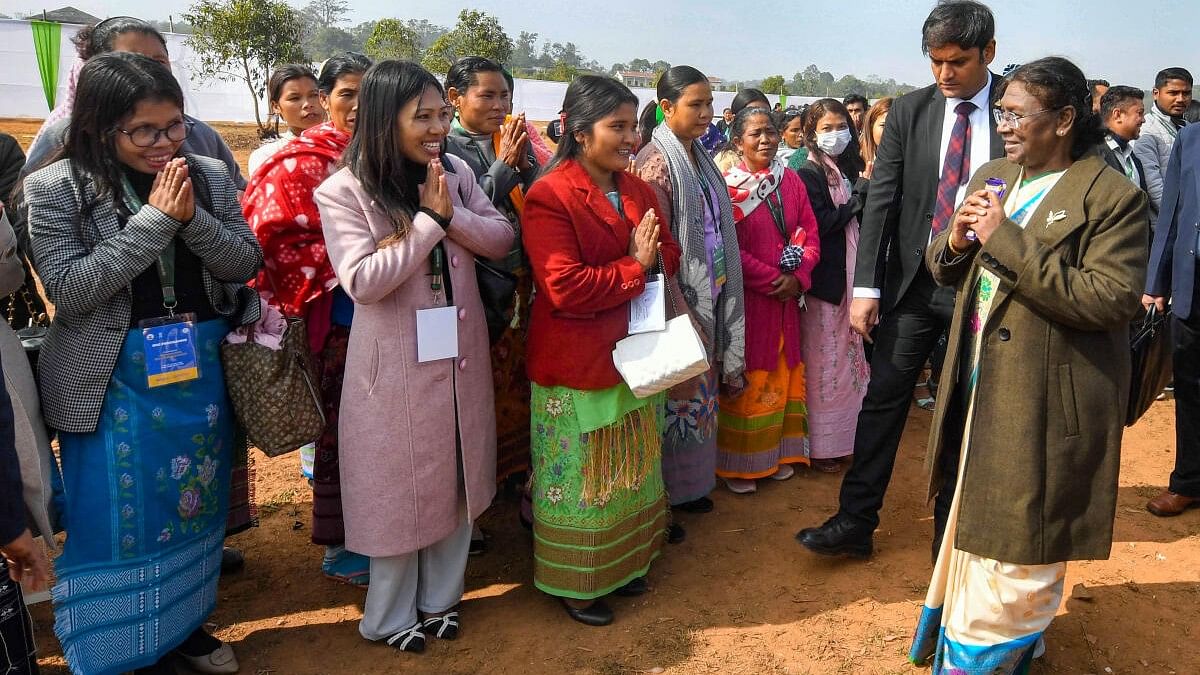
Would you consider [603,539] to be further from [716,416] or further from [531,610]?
[716,416]

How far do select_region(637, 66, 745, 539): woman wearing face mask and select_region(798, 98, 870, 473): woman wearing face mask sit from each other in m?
0.75

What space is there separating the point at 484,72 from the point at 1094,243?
245 centimetres

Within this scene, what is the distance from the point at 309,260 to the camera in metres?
2.85

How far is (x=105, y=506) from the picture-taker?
2.34 meters

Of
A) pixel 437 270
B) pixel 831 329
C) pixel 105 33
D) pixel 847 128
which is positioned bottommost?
pixel 831 329

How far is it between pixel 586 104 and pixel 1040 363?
1632 mm

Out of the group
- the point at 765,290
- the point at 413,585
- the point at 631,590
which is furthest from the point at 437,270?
the point at 765,290

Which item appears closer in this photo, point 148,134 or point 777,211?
point 148,134

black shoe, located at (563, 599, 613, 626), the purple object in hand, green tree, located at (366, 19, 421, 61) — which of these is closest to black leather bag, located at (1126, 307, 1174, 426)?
the purple object in hand

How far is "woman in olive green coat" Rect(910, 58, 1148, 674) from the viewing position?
2203 millimetres

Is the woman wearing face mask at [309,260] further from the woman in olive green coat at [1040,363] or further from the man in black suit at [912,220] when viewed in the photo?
the woman in olive green coat at [1040,363]

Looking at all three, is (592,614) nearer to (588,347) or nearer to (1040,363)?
(588,347)

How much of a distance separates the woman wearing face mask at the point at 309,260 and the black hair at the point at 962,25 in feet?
6.60

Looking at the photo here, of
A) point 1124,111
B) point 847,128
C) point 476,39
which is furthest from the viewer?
point 476,39
